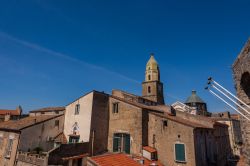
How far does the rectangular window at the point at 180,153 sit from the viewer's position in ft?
61.1

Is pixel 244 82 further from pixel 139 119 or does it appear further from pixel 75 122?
pixel 75 122

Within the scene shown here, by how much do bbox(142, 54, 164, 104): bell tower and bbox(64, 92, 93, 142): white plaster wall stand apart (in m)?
26.8

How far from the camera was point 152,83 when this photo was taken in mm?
48812

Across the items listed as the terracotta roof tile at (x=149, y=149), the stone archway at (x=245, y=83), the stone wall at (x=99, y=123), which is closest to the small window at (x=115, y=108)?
the stone wall at (x=99, y=123)

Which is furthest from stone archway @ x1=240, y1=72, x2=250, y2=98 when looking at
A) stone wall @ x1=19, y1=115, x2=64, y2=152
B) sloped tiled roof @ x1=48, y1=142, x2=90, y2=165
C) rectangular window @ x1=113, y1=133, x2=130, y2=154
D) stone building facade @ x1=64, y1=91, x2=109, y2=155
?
stone wall @ x1=19, y1=115, x2=64, y2=152

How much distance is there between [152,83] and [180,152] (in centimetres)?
3088

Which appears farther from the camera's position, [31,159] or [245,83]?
[31,159]

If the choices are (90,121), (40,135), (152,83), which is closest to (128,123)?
(90,121)

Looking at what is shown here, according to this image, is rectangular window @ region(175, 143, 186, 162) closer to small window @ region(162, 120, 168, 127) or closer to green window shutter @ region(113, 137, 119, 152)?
small window @ region(162, 120, 168, 127)

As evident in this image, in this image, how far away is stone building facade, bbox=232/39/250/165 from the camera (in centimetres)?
768

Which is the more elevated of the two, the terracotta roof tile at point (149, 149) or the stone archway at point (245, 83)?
the stone archway at point (245, 83)

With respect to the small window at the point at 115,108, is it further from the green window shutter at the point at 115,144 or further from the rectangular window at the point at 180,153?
the rectangular window at the point at 180,153

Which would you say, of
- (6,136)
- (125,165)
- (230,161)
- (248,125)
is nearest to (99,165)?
(125,165)

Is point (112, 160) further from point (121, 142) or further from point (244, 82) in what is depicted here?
point (244, 82)
